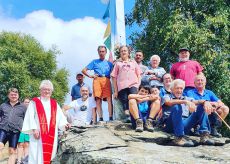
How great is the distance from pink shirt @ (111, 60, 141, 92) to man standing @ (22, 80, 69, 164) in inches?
62.9

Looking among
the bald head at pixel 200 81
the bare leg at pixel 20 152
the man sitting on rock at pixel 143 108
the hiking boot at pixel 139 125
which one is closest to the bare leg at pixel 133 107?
the man sitting on rock at pixel 143 108

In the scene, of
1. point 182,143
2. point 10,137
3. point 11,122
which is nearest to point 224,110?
point 182,143

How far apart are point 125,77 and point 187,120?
5.76 feet

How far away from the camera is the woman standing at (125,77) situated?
929cm

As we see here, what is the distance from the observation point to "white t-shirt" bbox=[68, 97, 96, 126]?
9.69 meters

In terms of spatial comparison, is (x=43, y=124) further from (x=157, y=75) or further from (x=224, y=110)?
(x=224, y=110)

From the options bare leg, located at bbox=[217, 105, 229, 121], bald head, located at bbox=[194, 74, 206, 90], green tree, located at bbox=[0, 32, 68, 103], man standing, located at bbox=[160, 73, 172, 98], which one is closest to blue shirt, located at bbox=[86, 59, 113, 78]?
man standing, located at bbox=[160, 73, 172, 98]

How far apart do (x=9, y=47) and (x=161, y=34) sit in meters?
25.3

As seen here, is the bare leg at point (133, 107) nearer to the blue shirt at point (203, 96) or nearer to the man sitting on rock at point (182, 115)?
the man sitting on rock at point (182, 115)

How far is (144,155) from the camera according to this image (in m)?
7.59

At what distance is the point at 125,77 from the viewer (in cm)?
934

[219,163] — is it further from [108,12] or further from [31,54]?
[31,54]

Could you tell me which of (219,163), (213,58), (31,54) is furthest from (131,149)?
(31,54)

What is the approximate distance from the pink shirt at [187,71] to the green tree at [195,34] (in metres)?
7.26
